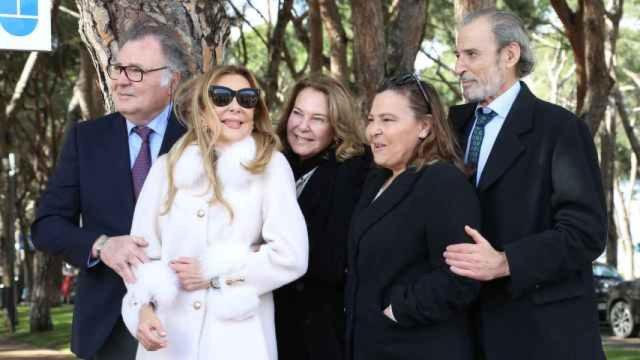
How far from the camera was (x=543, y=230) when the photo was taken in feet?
14.2

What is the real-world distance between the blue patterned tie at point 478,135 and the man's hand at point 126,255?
139 cm

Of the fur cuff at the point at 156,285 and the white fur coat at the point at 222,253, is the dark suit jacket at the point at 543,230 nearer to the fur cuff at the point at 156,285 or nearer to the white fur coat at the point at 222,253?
the white fur coat at the point at 222,253

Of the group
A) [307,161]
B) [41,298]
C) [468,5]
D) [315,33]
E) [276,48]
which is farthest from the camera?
[41,298]

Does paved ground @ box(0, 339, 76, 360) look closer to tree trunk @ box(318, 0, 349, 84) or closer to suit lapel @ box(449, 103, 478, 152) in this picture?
tree trunk @ box(318, 0, 349, 84)

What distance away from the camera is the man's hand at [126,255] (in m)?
4.35

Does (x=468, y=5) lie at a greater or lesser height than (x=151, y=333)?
greater

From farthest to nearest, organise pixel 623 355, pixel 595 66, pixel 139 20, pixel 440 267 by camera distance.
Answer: pixel 623 355, pixel 595 66, pixel 139 20, pixel 440 267

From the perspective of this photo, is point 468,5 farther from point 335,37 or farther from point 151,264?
point 151,264

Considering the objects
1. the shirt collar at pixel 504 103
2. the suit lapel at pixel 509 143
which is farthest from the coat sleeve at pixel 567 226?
the shirt collar at pixel 504 103

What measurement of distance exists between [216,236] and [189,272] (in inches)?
7.2

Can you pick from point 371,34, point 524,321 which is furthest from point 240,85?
point 371,34

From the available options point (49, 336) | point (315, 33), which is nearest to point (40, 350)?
point (49, 336)

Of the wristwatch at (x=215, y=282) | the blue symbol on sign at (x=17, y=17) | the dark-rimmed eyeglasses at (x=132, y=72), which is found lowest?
the wristwatch at (x=215, y=282)

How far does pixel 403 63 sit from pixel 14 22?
3.79 m
